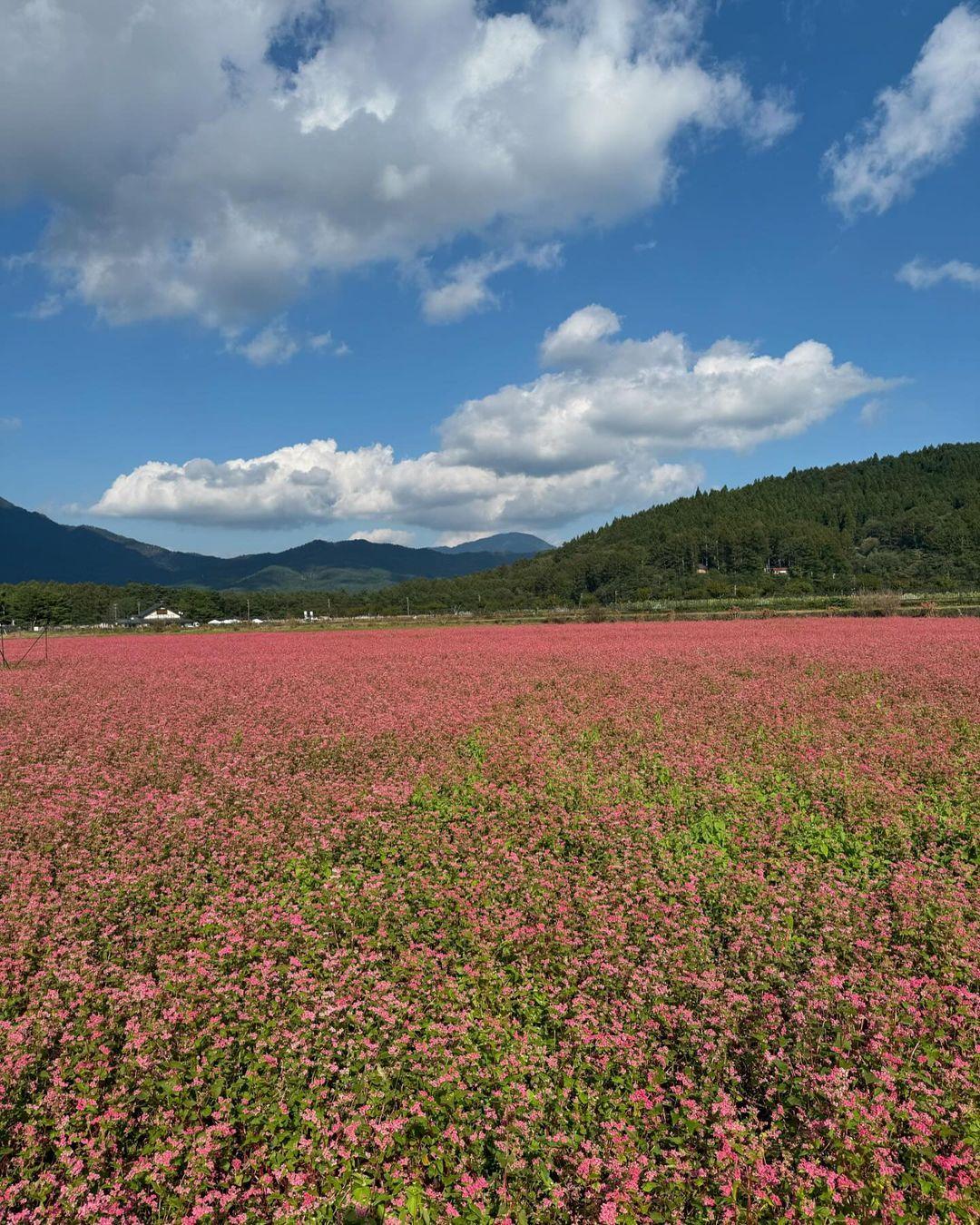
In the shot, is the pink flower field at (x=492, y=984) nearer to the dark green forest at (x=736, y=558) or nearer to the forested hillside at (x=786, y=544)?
the dark green forest at (x=736, y=558)

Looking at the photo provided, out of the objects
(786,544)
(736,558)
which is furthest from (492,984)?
(786,544)

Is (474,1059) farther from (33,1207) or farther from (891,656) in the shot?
(891,656)

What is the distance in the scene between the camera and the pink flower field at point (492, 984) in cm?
379

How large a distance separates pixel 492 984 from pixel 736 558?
5495 inches

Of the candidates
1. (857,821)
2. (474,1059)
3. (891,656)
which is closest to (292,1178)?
(474,1059)

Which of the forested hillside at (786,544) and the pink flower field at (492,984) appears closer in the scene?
the pink flower field at (492,984)

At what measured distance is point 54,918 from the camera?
6.35 m

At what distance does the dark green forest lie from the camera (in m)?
109

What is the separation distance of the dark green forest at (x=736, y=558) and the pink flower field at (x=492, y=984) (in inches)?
3361

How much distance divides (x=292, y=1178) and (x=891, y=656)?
25.6 m

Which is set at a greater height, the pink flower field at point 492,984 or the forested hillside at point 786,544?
the forested hillside at point 786,544

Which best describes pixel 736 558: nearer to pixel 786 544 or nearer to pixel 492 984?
pixel 786 544

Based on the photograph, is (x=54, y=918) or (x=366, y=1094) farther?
(x=54, y=918)

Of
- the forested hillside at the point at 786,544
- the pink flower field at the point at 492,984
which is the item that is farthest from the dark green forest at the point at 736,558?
the pink flower field at the point at 492,984
